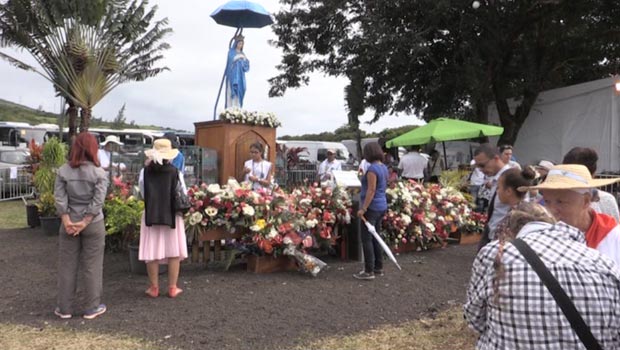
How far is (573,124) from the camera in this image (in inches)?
569

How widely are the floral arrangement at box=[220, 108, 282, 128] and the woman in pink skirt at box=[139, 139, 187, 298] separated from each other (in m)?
3.23

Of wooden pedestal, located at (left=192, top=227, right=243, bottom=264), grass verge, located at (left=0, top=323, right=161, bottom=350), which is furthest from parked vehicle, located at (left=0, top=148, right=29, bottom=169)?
grass verge, located at (left=0, top=323, right=161, bottom=350)

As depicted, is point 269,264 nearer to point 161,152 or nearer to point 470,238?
point 161,152

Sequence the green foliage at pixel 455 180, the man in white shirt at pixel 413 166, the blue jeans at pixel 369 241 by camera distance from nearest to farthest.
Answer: the blue jeans at pixel 369 241
the green foliage at pixel 455 180
the man in white shirt at pixel 413 166

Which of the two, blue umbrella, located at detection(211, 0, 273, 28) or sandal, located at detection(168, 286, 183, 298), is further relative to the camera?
blue umbrella, located at detection(211, 0, 273, 28)

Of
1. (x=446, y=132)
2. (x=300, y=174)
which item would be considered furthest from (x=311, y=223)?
(x=300, y=174)

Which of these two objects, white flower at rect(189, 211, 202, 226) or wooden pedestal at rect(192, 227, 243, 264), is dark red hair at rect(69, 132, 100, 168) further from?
wooden pedestal at rect(192, 227, 243, 264)

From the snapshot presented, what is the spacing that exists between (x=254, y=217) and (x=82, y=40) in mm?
14188

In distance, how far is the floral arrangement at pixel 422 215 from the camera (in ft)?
23.6

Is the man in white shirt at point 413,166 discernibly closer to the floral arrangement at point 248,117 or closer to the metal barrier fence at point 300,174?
the metal barrier fence at point 300,174

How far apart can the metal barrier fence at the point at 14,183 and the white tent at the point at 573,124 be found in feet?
54.4

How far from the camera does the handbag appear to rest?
4.84m

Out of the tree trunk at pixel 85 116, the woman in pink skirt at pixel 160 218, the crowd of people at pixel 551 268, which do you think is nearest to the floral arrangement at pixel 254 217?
the woman in pink skirt at pixel 160 218

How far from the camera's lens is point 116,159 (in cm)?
846
